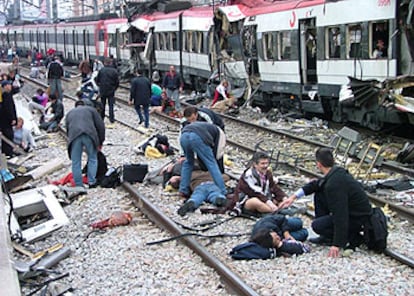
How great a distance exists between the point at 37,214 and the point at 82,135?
5.65ft

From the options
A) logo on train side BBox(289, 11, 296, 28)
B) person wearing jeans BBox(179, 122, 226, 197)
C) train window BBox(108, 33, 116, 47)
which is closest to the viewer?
person wearing jeans BBox(179, 122, 226, 197)

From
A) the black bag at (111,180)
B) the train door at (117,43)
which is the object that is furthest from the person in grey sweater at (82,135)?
the train door at (117,43)

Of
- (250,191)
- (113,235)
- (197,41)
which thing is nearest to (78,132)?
(113,235)

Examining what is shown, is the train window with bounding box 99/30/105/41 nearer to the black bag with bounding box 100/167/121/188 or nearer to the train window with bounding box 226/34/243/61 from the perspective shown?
the train window with bounding box 226/34/243/61

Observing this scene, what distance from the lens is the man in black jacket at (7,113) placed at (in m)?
13.2

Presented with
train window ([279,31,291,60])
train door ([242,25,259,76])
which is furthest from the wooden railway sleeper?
train door ([242,25,259,76])

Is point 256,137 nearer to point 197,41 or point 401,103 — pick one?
point 401,103

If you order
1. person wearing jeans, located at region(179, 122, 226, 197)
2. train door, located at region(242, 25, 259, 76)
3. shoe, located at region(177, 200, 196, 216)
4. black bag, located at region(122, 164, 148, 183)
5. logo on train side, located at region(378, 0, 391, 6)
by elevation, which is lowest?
shoe, located at region(177, 200, 196, 216)

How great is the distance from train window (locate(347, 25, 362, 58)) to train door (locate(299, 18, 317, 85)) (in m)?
2.25

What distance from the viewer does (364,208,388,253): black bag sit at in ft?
22.9

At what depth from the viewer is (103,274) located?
6.95 m

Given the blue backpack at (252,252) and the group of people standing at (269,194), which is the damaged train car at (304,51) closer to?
the group of people standing at (269,194)

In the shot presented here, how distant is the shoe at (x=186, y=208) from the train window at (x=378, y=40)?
6971 mm

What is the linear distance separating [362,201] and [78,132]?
5.04m
